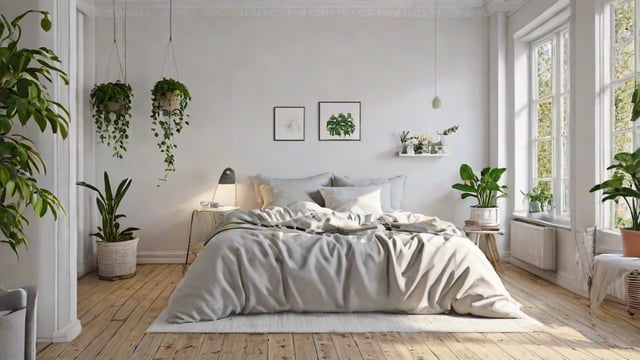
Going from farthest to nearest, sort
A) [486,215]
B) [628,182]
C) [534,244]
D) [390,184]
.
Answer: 1. [390,184]
2. [486,215]
3. [534,244]
4. [628,182]

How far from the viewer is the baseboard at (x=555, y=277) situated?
478cm

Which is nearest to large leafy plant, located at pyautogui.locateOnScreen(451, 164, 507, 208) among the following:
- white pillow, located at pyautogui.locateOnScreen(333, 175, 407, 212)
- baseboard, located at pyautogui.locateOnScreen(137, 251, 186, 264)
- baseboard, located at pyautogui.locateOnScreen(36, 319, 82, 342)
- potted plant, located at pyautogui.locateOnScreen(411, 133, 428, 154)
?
potted plant, located at pyautogui.locateOnScreen(411, 133, 428, 154)

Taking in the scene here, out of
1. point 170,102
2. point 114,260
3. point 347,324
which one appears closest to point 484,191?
point 347,324

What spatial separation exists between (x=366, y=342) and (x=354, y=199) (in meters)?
2.38

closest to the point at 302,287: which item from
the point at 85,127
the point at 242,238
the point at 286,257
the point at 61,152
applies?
the point at 286,257

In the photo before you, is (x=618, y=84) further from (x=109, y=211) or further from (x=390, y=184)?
(x=109, y=211)

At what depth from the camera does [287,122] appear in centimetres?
633

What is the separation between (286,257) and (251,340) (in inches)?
28.7

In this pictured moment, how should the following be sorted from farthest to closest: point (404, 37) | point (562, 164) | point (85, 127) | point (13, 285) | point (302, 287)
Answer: point (404, 37)
point (85, 127)
point (562, 164)
point (302, 287)
point (13, 285)

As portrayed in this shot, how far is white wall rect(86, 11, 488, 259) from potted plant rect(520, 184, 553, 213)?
827 millimetres

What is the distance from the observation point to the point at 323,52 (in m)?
6.35

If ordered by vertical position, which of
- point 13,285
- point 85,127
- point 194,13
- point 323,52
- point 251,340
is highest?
point 194,13

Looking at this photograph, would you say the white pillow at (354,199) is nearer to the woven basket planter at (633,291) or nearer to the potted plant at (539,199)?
the potted plant at (539,199)

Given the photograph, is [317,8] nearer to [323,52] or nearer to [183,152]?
[323,52]
